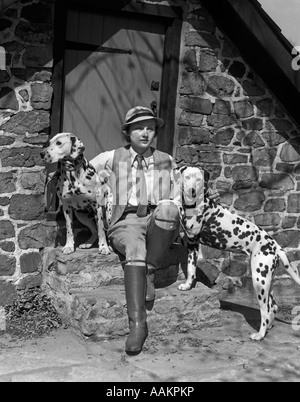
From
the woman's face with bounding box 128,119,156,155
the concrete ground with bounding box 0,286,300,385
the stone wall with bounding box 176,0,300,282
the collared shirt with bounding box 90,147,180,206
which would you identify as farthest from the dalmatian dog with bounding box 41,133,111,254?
the stone wall with bounding box 176,0,300,282

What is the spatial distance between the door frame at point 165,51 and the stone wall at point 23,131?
143 mm

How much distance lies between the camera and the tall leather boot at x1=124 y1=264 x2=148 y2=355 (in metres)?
5.18

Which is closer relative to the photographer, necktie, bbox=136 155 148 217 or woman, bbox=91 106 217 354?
woman, bbox=91 106 217 354

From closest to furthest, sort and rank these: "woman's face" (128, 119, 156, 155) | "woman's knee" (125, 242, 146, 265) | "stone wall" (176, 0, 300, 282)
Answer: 1. "woman's knee" (125, 242, 146, 265)
2. "woman's face" (128, 119, 156, 155)
3. "stone wall" (176, 0, 300, 282)

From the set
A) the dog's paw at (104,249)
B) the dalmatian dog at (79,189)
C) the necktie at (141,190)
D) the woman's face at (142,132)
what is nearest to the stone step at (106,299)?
the dog's paw at (104,249)

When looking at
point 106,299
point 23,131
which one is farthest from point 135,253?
point 23,131

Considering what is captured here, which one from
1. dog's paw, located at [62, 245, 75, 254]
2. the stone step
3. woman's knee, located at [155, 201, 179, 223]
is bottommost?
the stone step

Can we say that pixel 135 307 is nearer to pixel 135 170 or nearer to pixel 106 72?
pixel 135 170

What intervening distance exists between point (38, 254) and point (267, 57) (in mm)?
3304

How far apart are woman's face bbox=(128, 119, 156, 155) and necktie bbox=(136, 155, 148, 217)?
0.16 metres

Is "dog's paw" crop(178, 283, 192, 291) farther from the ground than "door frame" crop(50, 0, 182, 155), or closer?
closer

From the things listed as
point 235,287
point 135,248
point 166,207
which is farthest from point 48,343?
point 235,287

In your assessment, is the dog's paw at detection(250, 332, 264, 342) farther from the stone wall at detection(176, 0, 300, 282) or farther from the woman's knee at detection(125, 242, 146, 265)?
the stone wall at detection(176, 0, 300, 282)

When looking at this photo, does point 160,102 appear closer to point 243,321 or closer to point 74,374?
point 243,321
